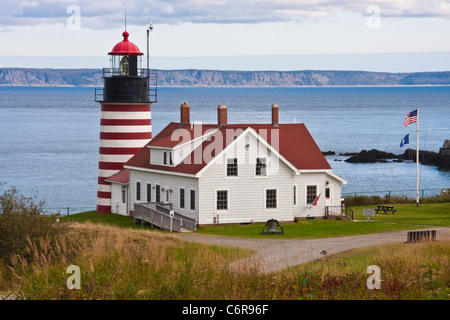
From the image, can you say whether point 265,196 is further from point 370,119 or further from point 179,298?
point 370,119

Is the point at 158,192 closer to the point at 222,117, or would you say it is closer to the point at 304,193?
the point at 222,117

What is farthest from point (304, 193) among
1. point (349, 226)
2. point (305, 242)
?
point (305, 242)

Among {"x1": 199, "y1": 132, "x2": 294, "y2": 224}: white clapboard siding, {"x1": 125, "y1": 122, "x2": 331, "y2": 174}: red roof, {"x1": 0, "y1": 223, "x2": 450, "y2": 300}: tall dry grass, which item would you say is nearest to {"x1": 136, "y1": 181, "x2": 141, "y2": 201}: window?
{"x1": 125, "y1": 122, "x2": 331, "y2": 174}: red roof

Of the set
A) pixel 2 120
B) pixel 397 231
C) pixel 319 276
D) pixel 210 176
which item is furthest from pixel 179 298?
pixel 2 120

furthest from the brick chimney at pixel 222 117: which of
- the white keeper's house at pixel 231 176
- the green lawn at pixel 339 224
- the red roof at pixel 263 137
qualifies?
the green lawn at pixel 339 224

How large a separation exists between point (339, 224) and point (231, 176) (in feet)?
18.5

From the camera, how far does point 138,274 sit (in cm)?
1579

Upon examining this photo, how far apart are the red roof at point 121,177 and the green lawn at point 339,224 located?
6.28 ft

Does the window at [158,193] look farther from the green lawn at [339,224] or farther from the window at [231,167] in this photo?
the window at [231,167]

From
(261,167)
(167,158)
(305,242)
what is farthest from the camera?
(167,158)

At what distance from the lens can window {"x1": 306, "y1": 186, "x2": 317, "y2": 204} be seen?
4212cm

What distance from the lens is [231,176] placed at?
38750mm

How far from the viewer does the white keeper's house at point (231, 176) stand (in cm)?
3844

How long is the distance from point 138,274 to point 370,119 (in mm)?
181487
